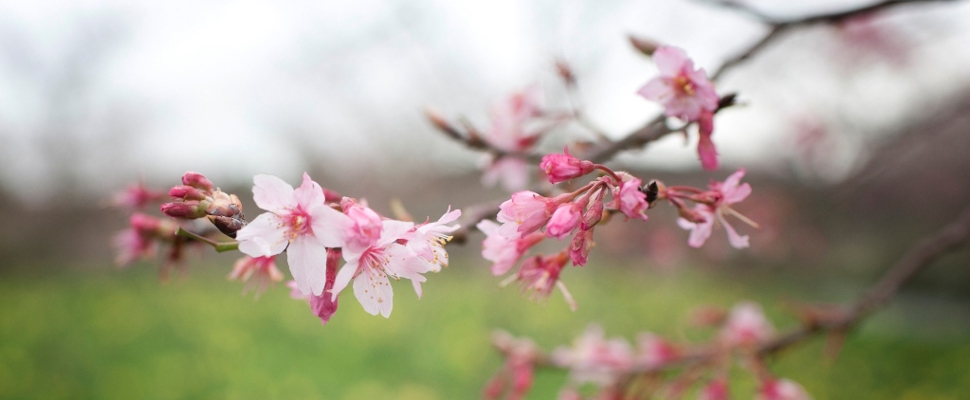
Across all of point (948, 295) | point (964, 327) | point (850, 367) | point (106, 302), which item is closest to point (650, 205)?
point (850, 367)

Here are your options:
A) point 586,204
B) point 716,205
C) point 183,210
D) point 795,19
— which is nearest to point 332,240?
point 183,210

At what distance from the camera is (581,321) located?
15.7ft

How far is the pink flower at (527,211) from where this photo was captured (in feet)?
1.94

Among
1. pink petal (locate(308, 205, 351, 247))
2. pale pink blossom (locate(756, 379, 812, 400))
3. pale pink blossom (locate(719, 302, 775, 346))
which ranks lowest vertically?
pale pink blossom (locate(719, 302, 775, 346))

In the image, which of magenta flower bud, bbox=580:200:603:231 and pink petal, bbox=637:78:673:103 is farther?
pink petal, bbox=637:78:673:103

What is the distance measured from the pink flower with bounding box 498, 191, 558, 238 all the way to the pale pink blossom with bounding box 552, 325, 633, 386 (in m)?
0.85

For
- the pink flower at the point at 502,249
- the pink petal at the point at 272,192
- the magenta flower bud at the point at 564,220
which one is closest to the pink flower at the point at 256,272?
the pink petal at the point at 272,192

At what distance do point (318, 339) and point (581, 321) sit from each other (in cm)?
206

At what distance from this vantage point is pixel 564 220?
567 mm

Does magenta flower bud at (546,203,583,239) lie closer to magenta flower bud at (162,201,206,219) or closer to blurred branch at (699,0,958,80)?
magenta flower bud at (162,201,206,219)

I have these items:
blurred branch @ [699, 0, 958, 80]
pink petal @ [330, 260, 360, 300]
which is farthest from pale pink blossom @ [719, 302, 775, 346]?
pink petal @ [330, 260, 360, 300]

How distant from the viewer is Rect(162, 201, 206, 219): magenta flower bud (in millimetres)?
575

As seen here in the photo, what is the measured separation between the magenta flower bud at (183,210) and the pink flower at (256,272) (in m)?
0.15

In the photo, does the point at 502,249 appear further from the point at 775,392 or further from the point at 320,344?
the point at 320,344
